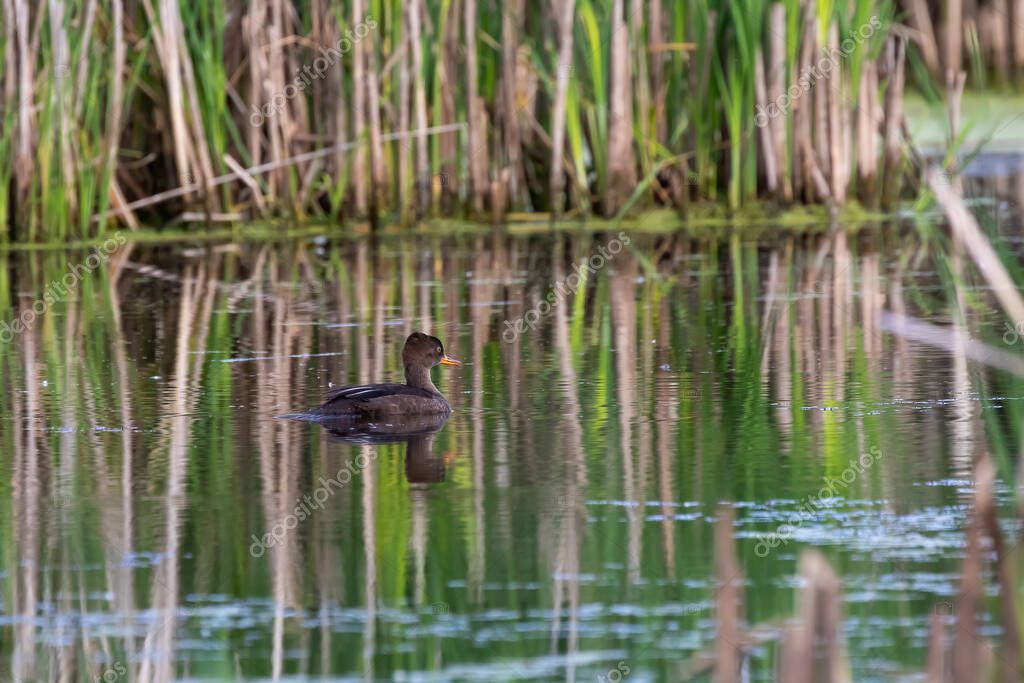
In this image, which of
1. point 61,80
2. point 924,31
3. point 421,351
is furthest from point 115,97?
point 924,31

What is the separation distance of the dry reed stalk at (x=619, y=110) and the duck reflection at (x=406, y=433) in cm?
642

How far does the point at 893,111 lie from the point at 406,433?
7653 millimetres

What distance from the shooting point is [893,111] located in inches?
559

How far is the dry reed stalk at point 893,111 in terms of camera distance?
14.1 meters

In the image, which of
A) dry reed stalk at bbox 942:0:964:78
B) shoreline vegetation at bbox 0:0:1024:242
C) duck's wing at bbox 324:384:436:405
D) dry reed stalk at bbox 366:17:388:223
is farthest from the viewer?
dry reed stalk at bbox 942:0:964:78

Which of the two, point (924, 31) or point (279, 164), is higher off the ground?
point (924, 31)

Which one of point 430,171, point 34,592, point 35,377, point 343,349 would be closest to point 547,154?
point 430,171

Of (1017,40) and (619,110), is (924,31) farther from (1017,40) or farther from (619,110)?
(619,110)

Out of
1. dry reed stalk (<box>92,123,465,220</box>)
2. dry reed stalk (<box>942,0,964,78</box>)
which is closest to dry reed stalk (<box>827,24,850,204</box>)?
dry reed stalk (<box>92,123,465,220</box>)

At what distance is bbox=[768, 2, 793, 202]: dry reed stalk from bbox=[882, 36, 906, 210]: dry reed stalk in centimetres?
80

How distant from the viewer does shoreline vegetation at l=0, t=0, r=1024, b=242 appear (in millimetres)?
13516

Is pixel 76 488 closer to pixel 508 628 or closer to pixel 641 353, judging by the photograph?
pixel 508 628

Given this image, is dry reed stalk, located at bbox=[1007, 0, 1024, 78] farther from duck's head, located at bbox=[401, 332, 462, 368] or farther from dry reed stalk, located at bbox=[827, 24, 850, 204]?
duck's head, located at bbox=[401, 332, 462, 368]

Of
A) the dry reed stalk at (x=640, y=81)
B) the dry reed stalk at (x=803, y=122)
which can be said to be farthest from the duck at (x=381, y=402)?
the dry reed stalk at (x=803, y=122)
